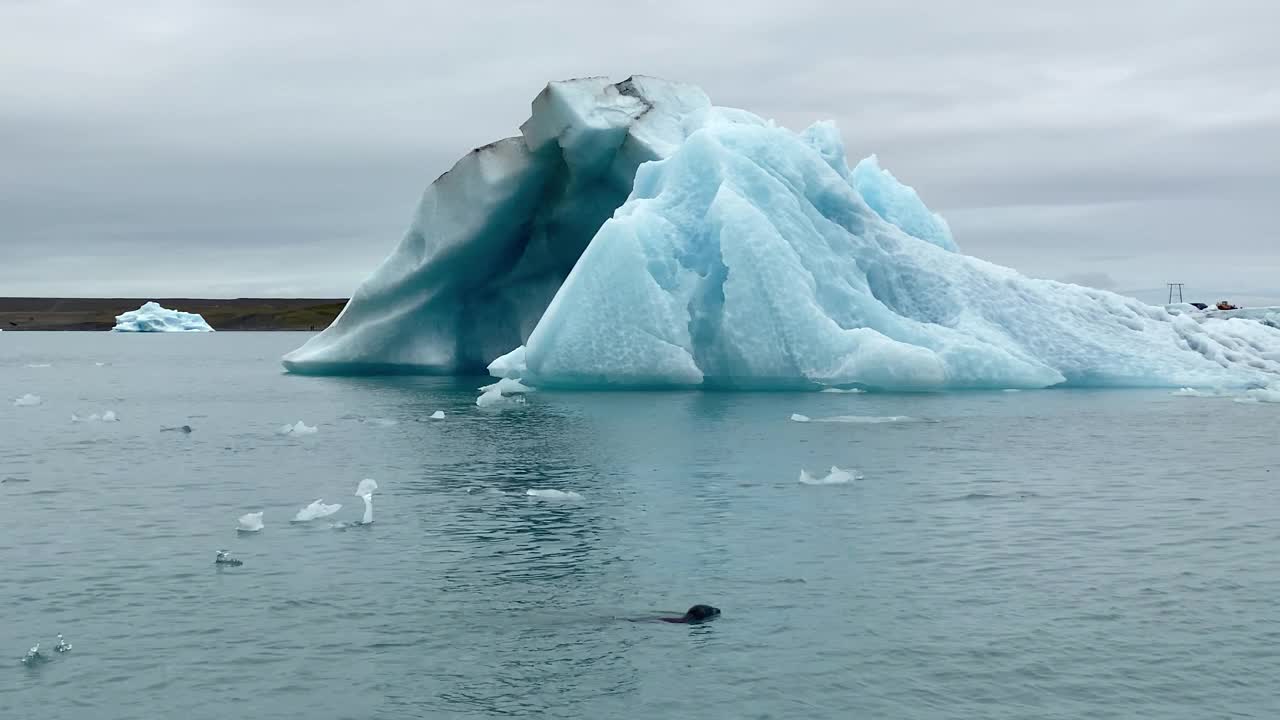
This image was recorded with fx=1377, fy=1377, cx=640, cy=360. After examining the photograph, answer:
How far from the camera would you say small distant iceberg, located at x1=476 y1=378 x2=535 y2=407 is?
Answer: 1126 inches

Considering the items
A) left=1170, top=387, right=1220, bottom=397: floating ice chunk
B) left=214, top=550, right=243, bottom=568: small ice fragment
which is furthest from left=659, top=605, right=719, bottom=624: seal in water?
left=1170, top=387, right=1220, bottom=397: floating ice chunk

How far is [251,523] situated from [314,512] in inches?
35.2

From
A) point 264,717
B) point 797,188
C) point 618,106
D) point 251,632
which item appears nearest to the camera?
point 264,717

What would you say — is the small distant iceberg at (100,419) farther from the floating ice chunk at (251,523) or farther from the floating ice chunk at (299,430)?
the floating ice chunk at (251,523)

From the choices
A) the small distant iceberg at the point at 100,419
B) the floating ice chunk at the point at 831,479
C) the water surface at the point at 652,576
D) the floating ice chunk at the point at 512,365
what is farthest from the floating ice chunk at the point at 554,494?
the small distant iceberg at the point at 100,419

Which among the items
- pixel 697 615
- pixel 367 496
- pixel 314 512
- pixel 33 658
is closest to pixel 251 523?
pixel 314 512

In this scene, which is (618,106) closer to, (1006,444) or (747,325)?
(747,325)

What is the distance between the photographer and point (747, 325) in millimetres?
28672


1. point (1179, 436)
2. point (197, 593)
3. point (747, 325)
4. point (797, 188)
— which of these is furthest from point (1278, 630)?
point (797, 188)

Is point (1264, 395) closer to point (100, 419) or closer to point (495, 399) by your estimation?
point (495, 399)

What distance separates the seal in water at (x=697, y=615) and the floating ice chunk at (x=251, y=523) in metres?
5.61

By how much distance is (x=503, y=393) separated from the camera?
31.8 m

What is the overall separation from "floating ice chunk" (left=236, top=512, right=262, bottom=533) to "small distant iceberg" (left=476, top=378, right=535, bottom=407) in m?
13.6

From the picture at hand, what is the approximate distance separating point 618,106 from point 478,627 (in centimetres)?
2495
